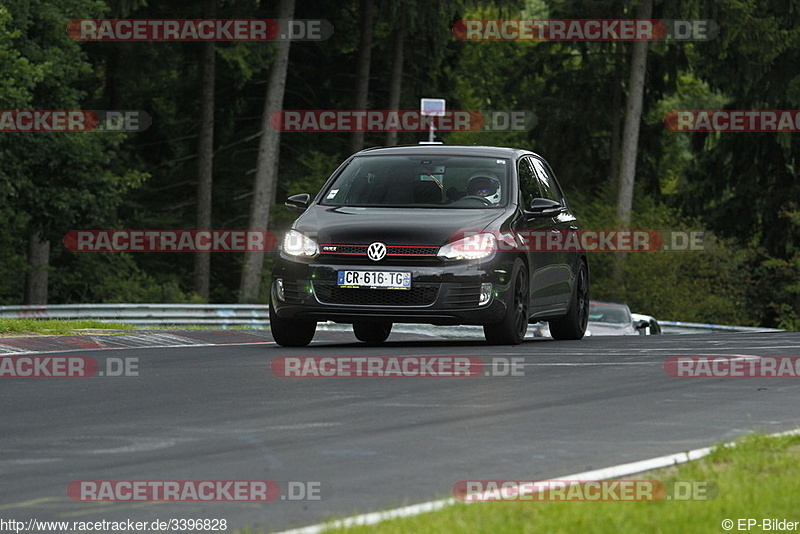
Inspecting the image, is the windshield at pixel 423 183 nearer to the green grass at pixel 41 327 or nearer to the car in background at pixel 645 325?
the green grass at pixel 41 327

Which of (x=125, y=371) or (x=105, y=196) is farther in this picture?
(x=105, y=196)

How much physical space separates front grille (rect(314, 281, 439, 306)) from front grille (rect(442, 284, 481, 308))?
116 mm

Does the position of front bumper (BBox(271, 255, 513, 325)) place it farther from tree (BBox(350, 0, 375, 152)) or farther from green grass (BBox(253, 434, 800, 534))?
tree (BBox(350, 0, 375, 152))

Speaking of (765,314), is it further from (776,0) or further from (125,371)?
(125,371)

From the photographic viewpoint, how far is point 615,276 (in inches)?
1773

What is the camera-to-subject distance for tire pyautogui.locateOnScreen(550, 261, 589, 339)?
1780cm

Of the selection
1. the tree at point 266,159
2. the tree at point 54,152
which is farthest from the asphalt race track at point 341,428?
the tree at point 266,159

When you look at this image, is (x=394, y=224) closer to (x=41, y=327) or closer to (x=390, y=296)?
(x=390, y=296)

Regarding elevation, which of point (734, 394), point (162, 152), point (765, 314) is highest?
point (734, 394)

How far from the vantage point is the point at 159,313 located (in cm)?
3338

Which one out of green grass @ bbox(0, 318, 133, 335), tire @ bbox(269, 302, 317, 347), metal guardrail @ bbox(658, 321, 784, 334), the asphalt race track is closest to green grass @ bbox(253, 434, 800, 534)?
the asphalt race track

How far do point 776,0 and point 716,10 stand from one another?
4484 mm

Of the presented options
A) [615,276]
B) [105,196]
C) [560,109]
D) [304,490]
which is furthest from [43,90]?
[304,490]

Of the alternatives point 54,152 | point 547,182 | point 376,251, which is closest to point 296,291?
point 376,251
